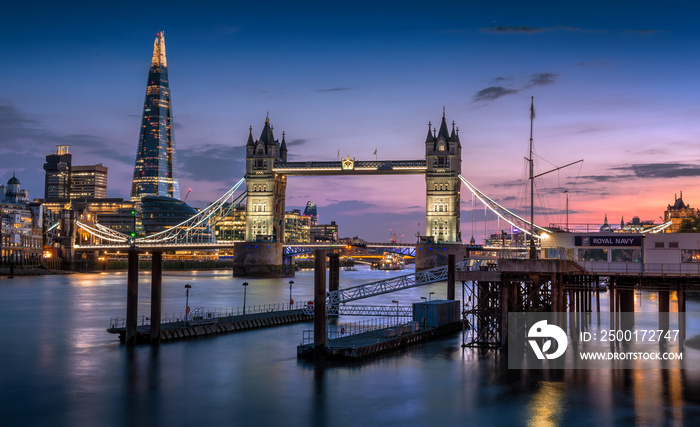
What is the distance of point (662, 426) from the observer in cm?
2934

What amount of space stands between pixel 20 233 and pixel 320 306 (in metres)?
147

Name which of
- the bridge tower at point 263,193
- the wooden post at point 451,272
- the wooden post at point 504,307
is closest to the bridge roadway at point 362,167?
the bridge tower at point 263,193

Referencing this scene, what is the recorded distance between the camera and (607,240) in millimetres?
43875

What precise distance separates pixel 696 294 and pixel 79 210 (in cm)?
13889

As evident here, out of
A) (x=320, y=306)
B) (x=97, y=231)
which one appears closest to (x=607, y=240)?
(x=320, y=306)

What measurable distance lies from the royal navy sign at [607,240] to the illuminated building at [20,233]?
132 m

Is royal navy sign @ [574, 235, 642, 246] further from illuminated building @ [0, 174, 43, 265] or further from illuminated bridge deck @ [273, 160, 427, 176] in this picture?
illuminated building @ [0, 174, 43, 265]

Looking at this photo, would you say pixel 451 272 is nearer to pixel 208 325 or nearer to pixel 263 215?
pixel 208 325

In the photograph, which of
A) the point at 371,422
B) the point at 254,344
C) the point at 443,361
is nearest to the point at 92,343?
the point at 254,344

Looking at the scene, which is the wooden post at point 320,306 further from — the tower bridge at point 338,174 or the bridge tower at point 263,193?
the bridge tower at point 263,193

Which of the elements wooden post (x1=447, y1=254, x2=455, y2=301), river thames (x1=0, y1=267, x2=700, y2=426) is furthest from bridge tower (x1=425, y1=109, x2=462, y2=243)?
river thames (x1=0, y1=267, x2=700, y2=426)

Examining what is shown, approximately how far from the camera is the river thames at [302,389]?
30781mm

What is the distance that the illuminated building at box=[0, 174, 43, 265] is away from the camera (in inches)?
6284

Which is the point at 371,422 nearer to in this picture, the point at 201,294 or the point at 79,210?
the point at 201,294
